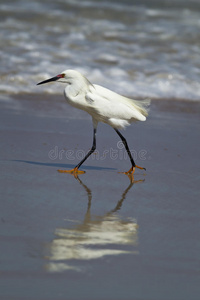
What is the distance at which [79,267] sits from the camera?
8.71 feet

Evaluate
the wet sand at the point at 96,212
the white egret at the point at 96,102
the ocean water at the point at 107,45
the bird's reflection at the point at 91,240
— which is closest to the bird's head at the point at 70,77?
the white egret at the point at 96,102

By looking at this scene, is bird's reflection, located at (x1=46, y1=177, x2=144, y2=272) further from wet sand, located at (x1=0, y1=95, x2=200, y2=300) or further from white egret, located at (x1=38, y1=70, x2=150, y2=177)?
white egret, located at (x1=38, y1=70, x2=150, y2=177)

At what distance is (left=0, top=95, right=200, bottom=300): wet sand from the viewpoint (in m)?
2.55

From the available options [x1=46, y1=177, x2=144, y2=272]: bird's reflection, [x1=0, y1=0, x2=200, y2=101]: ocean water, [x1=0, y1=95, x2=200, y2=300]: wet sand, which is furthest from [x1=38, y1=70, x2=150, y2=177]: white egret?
[x1=0, y1=0, x2=200, y2=101]: ocean water

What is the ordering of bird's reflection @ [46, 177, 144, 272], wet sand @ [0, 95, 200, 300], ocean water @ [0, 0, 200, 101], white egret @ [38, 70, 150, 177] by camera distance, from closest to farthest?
wet sand @ [0, 95, 200, 300] → bird's reflection @ [46, 177, 144, 272] → white egret @ [38, 70, 150, 177] → ocean water @ [0, 0, 200, 101]

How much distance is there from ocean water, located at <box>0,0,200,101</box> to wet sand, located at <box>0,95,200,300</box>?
177cm

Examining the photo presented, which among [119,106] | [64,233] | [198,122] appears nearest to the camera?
[64,233]

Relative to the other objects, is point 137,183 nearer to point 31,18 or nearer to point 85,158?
point 85,158

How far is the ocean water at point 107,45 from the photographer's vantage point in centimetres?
796

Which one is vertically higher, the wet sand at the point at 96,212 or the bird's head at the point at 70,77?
the bird's head at the point at 70,77

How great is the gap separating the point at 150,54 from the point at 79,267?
24.3 feet

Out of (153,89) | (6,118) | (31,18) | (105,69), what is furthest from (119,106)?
(31,18)

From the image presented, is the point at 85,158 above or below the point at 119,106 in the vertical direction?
below

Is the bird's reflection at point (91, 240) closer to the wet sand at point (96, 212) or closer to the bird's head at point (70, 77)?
the wet sand at point (96, 212)
